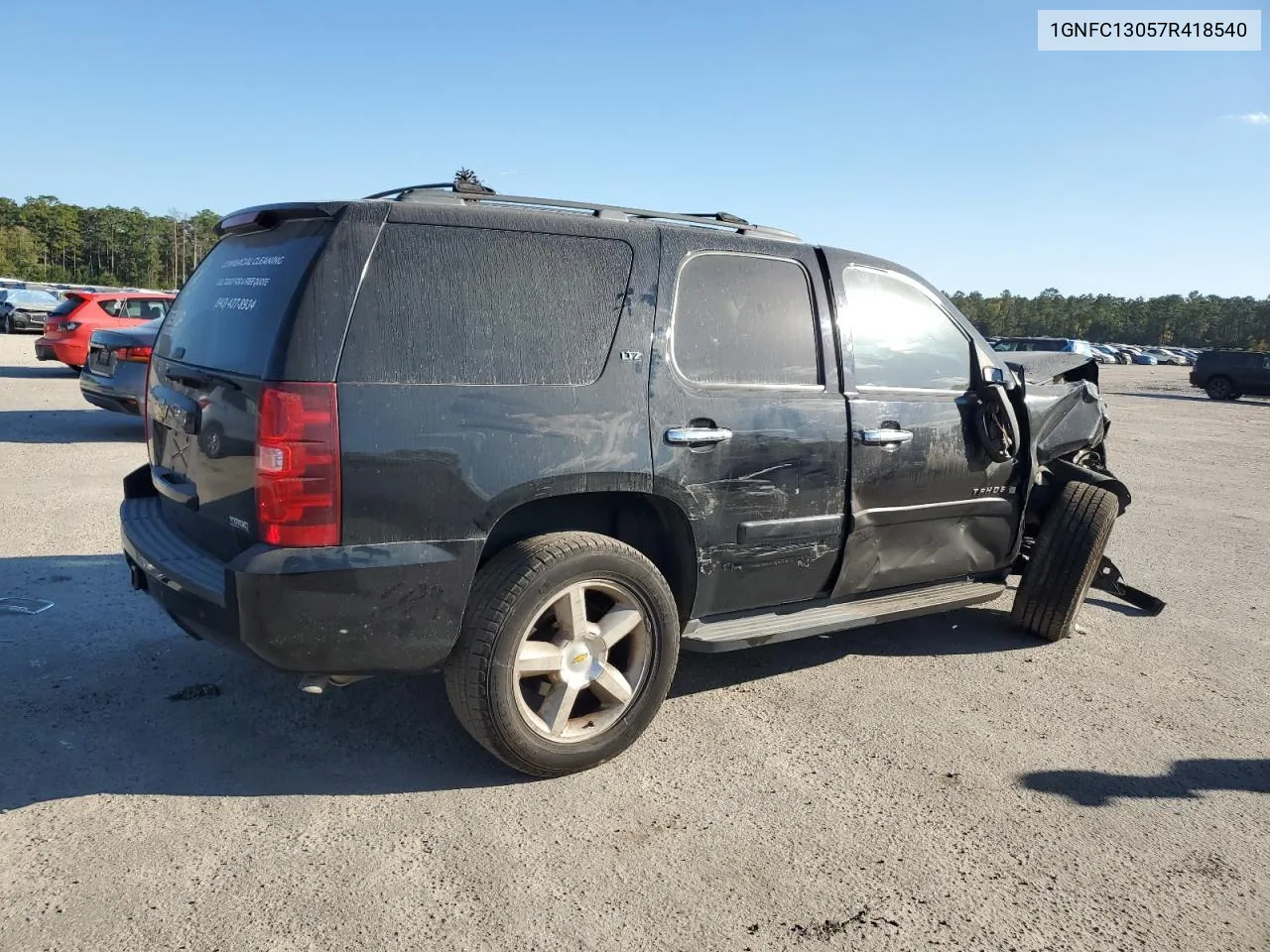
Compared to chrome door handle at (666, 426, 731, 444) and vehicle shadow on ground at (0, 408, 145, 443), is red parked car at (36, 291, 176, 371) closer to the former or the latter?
vehicle shadow on ground at (0, 408, 145, 443)

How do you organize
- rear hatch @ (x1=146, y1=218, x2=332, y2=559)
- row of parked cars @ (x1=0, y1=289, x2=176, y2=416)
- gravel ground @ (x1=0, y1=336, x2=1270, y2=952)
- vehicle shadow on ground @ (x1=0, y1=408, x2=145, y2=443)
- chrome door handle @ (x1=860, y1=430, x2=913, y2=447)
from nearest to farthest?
gravel ground @ (x1=0, y1=336, x2=1270, y2=952), rear hatch @ (x1=146, y1=218, x2=332, y2=559), chrome door handle @ (x1=860, y1=430, x2=913, y2=447), row of parked cars @ (x1=0, y1=289, x2=176, y2=416), vehicle shadow on ground @ (x1=0, y1=408, x2=145, y2=443)

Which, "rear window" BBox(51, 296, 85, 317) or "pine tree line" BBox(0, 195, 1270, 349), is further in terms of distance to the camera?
"pine tree line" BBox(0, 195, 1270, 349)

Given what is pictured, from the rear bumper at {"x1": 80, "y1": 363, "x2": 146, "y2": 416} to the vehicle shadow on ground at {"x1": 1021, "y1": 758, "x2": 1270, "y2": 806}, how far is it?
8984mm

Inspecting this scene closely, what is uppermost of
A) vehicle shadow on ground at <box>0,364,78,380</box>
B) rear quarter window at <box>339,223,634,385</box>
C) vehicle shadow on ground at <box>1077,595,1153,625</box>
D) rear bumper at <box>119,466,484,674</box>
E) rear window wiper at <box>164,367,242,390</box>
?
rear quarter window at <box>339,223,634,385</box>

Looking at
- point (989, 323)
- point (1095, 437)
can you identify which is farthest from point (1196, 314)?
point (1095, 437)

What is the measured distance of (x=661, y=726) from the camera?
3.82m

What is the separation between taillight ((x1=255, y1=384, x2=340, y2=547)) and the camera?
2820mm

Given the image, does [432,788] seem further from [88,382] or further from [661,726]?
[88,382]

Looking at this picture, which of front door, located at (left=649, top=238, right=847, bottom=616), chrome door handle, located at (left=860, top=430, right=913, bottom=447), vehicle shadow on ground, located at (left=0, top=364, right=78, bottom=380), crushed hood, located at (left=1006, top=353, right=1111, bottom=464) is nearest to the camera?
front door, located at (left=649, top=238, right=847, bottom=616)

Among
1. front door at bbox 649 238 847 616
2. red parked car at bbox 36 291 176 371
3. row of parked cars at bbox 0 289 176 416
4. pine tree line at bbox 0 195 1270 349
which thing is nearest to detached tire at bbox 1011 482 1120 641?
front door at bbox 649 238 847 616

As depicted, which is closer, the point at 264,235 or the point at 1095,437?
the point at 264,235

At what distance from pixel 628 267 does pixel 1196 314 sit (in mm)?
125956

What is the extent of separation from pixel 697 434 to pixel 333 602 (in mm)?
1412

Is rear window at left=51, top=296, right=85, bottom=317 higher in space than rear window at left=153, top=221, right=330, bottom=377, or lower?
higher
